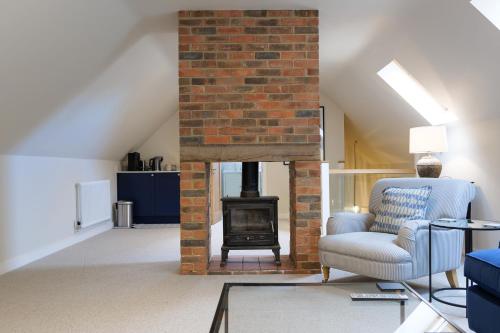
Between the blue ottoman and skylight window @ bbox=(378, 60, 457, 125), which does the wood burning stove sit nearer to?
the blue ottoman

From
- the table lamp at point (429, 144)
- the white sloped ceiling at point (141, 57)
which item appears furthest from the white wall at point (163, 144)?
the table lamp at point (429, 144)

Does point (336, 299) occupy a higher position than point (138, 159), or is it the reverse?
point (138, 159)

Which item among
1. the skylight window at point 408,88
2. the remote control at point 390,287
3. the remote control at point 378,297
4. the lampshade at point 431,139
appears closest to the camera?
the remote control at point 378,297

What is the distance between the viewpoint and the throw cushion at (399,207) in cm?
357

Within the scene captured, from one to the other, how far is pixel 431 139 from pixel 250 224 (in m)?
2.04

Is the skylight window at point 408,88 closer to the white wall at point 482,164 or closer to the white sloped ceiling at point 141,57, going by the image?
the white sloped ceiling at point 141,57

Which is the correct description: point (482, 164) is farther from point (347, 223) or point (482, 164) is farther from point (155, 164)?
point (155, 164)

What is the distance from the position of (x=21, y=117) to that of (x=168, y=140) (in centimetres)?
409

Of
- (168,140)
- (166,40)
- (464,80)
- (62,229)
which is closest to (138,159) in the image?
(168,140)

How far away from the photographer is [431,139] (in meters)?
4.55

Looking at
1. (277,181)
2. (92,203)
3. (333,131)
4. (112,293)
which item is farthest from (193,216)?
(333,131)

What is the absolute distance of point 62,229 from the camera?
548cm

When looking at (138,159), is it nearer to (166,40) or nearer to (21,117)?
(166,40)

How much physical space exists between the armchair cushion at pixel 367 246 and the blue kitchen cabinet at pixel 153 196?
419 centimetres
